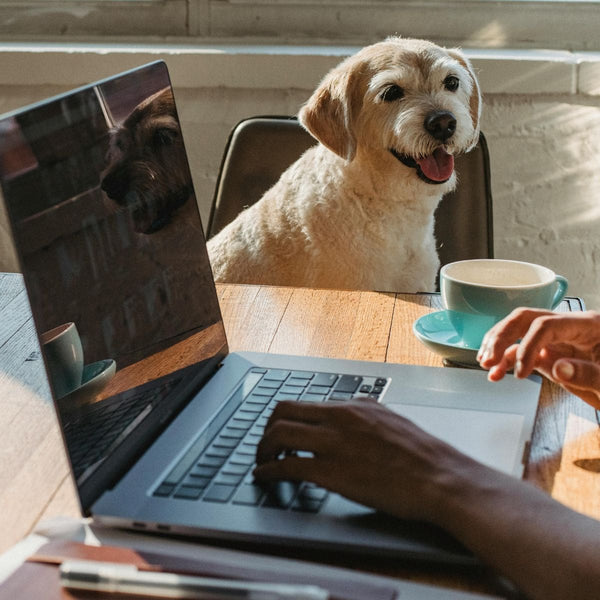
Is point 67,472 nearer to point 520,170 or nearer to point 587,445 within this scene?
point 587,445

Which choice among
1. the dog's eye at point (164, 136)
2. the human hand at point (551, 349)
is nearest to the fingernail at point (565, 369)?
the human hand at point (551, 349)

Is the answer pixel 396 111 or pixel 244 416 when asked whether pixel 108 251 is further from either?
pixel 396 111

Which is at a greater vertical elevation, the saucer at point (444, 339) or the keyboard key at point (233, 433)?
the keyboard key at point (233, 433)

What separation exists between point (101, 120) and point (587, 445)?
57 centimetres

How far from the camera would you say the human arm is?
0.62m

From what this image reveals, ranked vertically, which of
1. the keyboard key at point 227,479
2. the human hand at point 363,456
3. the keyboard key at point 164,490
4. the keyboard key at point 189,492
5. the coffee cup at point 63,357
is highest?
the coffee cup at point 63,357

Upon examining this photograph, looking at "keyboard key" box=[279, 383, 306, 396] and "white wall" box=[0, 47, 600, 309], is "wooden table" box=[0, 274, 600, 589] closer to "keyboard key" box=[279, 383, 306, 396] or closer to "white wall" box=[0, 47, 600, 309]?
"keyboard key" box=[279, 383, 306, 396]

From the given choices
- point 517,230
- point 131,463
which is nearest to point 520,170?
point 517,230

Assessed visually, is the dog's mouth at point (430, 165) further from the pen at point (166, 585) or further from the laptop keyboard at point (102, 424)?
the pen at point (166, 585)

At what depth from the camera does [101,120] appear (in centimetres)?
82

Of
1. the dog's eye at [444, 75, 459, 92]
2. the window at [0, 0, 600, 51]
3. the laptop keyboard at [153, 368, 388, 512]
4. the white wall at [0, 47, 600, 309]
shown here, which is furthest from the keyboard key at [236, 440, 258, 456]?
the window at [0, 0, 600, 51]

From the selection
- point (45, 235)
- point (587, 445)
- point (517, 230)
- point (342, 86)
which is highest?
point (45, 235)

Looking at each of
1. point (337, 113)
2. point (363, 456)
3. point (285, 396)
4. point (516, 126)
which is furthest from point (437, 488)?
point (516, 126)

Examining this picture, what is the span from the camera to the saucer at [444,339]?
104cm
